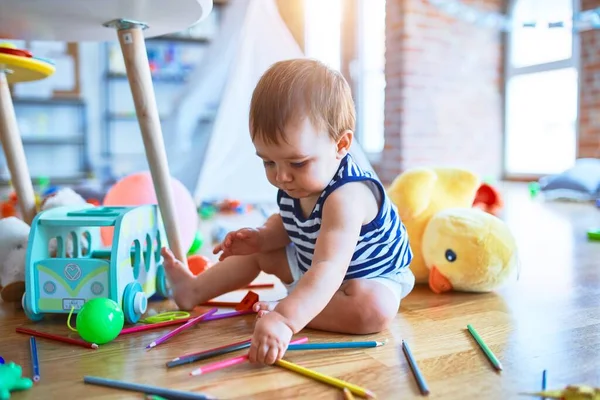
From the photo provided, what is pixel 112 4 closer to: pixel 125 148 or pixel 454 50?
pixel 454 50

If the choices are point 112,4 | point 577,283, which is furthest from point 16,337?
point 577,283

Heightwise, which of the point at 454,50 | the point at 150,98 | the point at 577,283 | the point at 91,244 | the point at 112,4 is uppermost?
the point at 454,50

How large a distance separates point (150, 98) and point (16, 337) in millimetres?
448

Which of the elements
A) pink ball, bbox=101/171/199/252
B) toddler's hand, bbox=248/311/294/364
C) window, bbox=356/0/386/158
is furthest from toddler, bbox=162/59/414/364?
window, bbox=356/0/386/158

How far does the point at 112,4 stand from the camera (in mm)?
873

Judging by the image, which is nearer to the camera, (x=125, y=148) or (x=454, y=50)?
(x=454, y=50)

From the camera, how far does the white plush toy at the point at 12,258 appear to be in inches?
37.2

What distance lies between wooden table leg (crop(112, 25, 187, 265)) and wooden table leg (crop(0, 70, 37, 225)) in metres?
0.29

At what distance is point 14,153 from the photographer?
111 cm

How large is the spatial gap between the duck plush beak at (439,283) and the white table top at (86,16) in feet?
2.02

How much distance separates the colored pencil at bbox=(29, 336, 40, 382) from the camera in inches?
24.3

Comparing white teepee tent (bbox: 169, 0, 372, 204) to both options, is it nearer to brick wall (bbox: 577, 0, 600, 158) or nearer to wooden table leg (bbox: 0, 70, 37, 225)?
wooden table leg (bbox: 0, 70, 37, 225)

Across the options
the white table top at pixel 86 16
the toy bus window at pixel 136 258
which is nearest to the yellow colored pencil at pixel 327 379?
the toy bus window at pixel 136 258

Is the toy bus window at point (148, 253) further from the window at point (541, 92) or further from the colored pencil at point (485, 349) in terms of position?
the window at point (541, 92)
